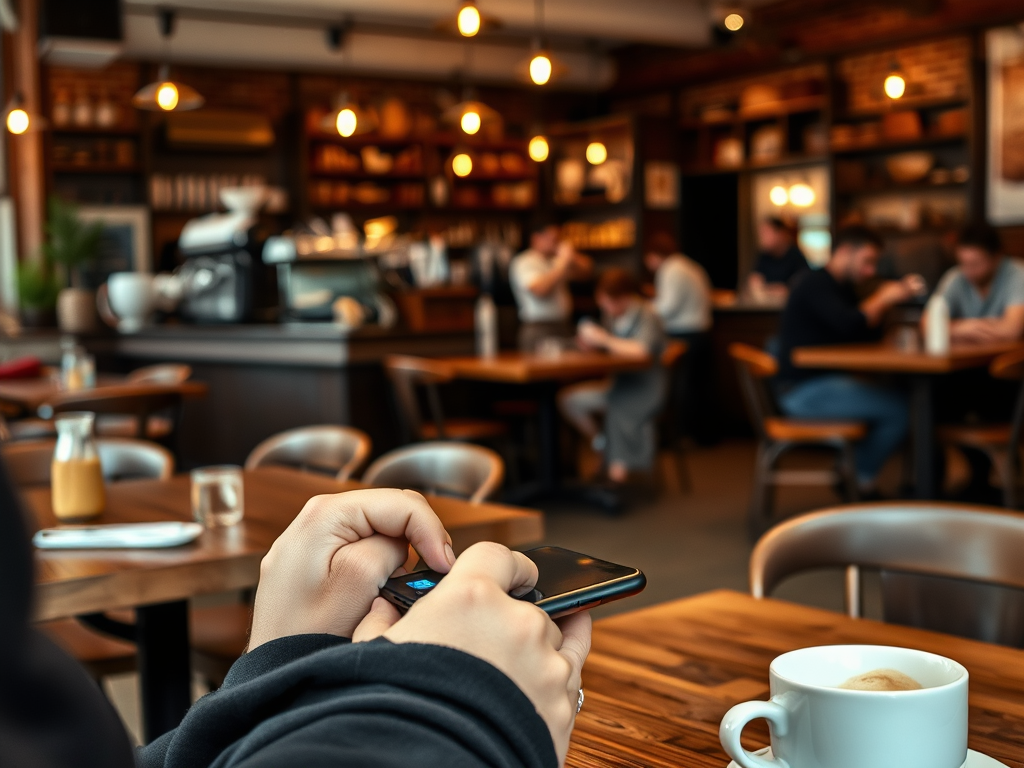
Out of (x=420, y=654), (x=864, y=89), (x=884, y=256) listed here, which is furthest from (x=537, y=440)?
(x=420, y=654)

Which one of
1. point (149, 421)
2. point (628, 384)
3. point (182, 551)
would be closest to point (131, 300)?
point (149, 421)

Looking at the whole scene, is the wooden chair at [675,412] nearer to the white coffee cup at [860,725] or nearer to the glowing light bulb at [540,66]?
Result: the glowing light bulb at [540,66]

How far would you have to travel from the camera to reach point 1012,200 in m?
7.68

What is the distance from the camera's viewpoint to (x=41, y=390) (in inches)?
194

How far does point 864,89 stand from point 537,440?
4.39 m

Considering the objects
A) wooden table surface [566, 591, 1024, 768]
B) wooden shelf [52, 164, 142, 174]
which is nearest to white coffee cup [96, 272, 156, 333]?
wooden shelf [52, 164, 142, 174]

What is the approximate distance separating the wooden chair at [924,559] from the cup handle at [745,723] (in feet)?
2.70

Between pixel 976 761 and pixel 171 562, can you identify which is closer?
pixel 976 761

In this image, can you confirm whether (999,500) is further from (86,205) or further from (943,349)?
(86,205)

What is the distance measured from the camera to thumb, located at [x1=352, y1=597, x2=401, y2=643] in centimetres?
64

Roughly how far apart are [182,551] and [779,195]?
340 inches

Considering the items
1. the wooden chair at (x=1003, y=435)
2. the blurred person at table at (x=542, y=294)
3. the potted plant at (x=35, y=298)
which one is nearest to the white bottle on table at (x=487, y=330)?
the blurred person at table at (x=542, y=294)

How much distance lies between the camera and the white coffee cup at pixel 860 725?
67 cm

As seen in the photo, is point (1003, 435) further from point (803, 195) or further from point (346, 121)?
point (803, 195)
